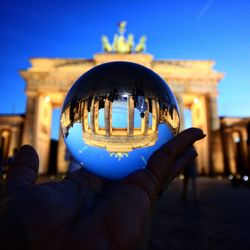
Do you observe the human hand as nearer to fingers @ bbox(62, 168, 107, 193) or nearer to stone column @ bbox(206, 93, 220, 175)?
fingers @ bbox(62, 168, 107, 193)

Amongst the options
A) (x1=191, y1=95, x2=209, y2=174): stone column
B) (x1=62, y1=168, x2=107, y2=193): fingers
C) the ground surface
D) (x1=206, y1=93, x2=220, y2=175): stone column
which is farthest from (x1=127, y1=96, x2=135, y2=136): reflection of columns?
(x1=191, y1=95, x2=209, y2=174): stone column

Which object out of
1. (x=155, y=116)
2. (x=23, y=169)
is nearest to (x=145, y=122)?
(x=155, y=116)

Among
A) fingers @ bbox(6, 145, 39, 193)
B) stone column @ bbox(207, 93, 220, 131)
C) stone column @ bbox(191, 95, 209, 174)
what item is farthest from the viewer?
stone column @ bbox(191, 95, 209, 174)

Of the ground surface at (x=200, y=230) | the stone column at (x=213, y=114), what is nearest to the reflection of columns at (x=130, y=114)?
the ground surface at (x=200, y=230)

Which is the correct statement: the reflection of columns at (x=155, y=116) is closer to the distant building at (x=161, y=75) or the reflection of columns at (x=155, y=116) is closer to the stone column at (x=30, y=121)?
the distant building at (x=161, y=75)

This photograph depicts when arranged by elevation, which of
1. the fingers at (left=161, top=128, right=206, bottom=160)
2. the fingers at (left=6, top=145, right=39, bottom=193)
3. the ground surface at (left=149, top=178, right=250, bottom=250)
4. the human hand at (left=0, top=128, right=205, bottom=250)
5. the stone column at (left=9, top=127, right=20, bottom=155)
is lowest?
the ground surface at (left=149, top=178, right=250, bottom=250)

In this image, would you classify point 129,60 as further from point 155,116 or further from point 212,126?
point 155,116

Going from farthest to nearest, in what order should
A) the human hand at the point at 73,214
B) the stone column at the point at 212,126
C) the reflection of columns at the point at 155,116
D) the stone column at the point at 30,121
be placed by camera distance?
the stone column at the point at 30,121 → the stone column at the point at 212,126 → the reflection of columns at the point at 155,116 → the human hand at the point at 73,214
